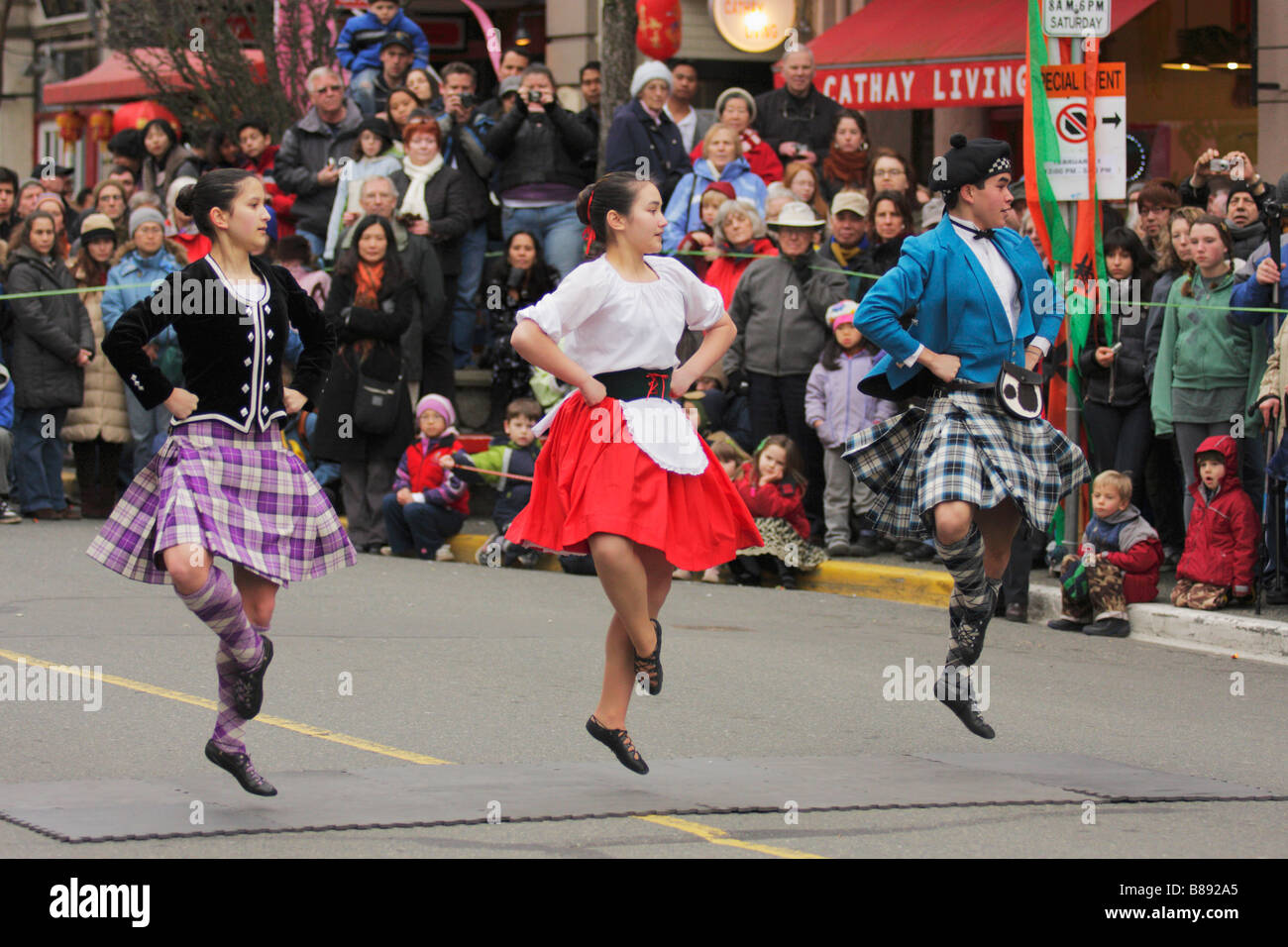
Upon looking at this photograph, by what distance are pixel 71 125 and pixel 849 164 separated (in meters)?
19.6

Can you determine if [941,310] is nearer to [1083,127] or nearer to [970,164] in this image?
[970,164]

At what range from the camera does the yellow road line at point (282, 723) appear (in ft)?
22.9

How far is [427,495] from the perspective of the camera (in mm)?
13648

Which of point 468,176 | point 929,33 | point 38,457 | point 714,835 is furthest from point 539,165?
point 714,835

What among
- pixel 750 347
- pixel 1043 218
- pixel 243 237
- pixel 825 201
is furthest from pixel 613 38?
pixel 243 237

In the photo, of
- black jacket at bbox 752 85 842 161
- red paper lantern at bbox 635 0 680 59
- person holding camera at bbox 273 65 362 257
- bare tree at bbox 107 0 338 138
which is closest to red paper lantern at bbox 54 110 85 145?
bare tree at bbox 107 0 338 138

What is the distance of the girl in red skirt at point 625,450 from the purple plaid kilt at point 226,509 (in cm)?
67

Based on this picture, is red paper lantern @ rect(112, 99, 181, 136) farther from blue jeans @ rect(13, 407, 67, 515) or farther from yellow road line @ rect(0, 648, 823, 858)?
yellow road line @ rect(0, 648, 823, 858)

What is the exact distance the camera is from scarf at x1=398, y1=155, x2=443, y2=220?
15.2 meters

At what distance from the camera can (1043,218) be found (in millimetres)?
11414

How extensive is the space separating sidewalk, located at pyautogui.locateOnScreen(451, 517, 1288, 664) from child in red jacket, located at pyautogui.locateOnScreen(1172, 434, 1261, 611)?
0.41 ft

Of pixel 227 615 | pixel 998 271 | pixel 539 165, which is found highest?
pixel 539 165

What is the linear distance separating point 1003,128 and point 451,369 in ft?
23.5

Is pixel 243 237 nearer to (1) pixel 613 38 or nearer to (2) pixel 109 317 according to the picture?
(2) pixel 109 317
